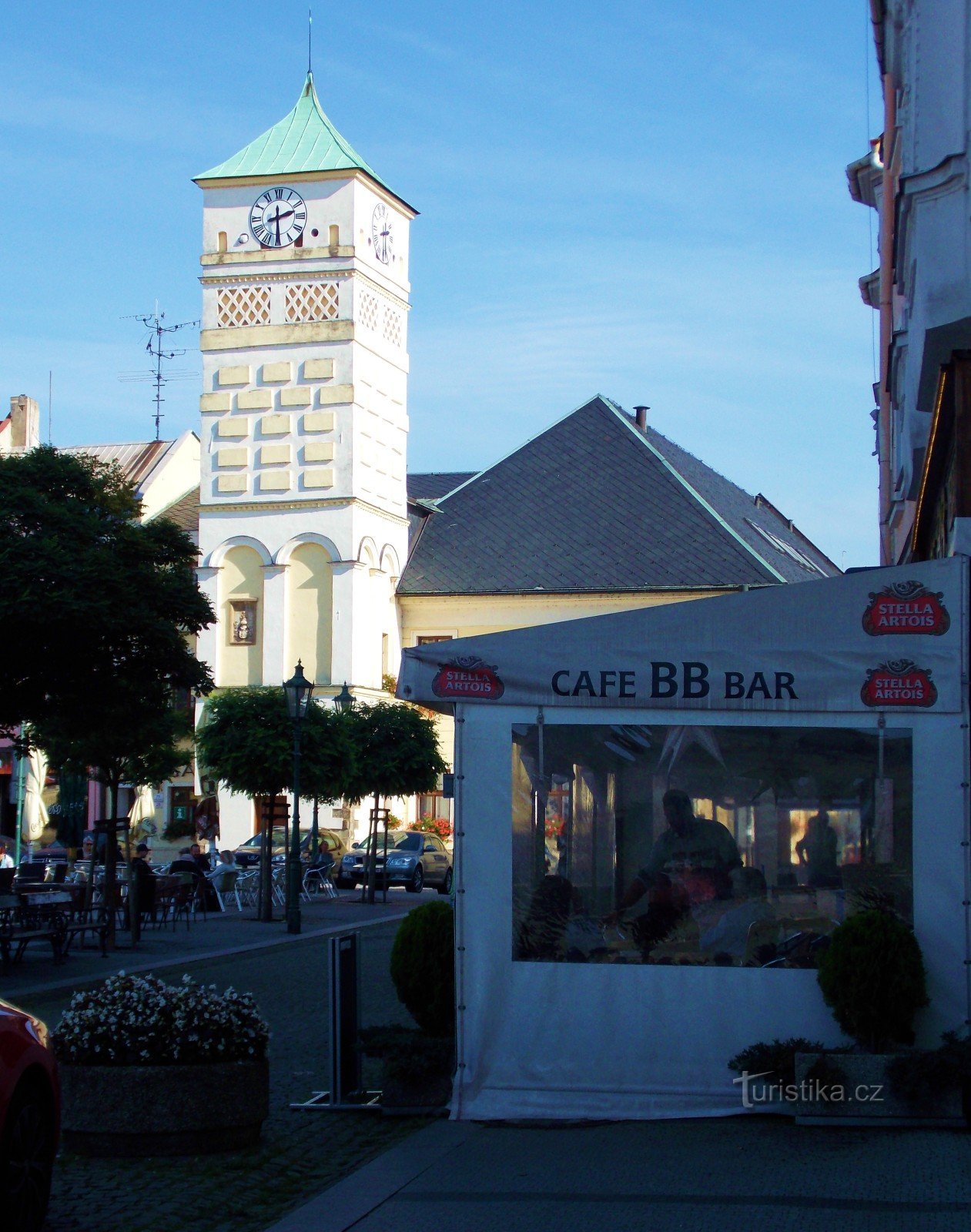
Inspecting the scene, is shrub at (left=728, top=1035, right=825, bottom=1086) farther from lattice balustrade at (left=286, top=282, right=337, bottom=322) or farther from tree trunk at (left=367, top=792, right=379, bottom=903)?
lattice balustrade at (left=286, top=282, right=337, bottom=322)

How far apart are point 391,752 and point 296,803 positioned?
10584mm

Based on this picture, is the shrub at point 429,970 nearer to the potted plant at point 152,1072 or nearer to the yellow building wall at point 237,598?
the potted plant at point 152,1072

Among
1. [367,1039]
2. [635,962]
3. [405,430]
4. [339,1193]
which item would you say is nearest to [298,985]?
[367,1039]

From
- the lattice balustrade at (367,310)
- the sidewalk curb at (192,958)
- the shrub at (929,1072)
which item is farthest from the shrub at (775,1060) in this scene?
the lattice balustrade at (367,310)

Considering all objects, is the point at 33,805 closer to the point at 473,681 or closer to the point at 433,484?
the point at 433,484

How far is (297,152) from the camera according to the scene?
199ft

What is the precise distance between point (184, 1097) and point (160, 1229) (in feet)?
4.35

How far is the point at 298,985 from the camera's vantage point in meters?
19.0

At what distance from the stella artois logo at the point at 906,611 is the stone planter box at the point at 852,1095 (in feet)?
7.93

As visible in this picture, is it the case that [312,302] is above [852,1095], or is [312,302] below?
above

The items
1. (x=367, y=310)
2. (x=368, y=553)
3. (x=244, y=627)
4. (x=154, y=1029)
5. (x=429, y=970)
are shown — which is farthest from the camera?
(x=244, y=627)

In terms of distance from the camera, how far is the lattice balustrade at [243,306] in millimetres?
59938

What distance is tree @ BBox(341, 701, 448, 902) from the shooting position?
3984cm

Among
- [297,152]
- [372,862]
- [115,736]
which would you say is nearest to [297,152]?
[297,152]
